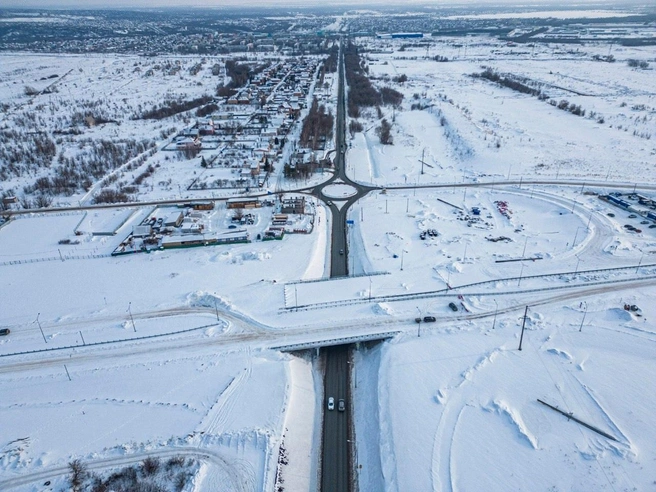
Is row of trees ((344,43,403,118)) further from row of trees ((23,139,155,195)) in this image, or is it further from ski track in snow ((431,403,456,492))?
ski track in snow ((431,403,456,492))


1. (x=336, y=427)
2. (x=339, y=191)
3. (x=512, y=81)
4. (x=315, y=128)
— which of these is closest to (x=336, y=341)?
(x=336, y=427)

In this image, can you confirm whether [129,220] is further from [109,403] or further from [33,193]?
[109,403]

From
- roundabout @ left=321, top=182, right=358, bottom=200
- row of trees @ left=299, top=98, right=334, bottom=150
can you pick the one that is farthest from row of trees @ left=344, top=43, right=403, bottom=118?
roundabout @ left=321, top=182, right=358, bottom=200

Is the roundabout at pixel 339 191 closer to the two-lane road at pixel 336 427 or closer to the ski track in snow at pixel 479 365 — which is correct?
the two-lane road at pixel 336 427

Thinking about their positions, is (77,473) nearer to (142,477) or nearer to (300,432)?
(142,477)

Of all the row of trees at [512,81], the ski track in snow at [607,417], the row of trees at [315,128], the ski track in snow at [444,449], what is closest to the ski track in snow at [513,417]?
the ski track in snow at [444,449]

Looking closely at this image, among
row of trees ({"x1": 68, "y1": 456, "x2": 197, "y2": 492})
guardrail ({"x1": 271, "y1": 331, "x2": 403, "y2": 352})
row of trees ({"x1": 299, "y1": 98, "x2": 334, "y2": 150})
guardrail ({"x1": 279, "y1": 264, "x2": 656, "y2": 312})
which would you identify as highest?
row of trees ({"x1": 299, "y1": 98, "x2": 334, "y2": 150})
